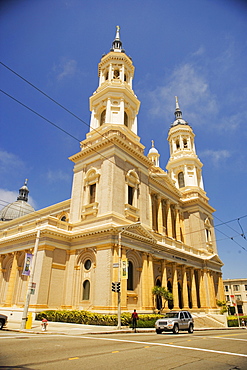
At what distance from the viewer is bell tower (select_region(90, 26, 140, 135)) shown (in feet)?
123

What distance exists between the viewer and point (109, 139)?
31.6 meters

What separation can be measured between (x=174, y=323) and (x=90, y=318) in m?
7.70

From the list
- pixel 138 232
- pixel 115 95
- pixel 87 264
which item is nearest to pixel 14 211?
pixel 115 95

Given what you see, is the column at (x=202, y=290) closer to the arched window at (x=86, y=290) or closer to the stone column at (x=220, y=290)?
the stone column at (x=220, y=290)

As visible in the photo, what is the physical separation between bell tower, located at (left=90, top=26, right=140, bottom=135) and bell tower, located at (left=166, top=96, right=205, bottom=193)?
57.8 feet

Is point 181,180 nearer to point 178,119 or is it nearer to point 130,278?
point 178,119

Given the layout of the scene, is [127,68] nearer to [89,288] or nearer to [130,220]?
[130,220]

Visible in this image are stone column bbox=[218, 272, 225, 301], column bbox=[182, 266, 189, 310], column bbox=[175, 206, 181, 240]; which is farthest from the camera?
stone column bbox=[218, 272, 225, 301]

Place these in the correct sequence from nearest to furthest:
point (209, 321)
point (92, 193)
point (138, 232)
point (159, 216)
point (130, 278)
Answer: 1. point (130, 278)
2. point (138, 232)
3. point (92, 193)
4. point (209, 321)
5. point (159, 216)

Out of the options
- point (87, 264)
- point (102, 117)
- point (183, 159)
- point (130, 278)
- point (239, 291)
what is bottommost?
point (130, 278)

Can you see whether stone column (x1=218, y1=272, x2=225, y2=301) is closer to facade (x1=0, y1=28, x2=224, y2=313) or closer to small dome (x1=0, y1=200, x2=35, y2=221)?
facade (x1=0, y1=28, x2=224, y2=313)

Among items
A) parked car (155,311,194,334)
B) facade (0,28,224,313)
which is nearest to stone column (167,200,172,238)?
facade (0,28,224,313)

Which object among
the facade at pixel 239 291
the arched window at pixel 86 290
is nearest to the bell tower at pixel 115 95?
the arched window at pixel 86 290

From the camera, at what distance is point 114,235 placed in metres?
26.6
